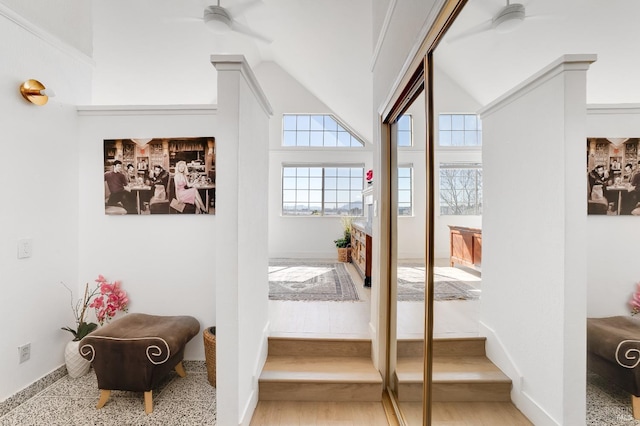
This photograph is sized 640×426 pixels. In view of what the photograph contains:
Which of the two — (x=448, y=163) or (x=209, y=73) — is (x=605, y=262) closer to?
(x=448, y=163)

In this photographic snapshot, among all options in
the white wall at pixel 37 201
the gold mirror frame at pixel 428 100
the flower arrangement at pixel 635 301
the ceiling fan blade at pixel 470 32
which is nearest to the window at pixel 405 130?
the gold mirror frame at pixel 428 100

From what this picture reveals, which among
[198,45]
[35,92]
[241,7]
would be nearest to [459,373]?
[35,92]

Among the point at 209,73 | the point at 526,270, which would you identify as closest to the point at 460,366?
the point at 526,270

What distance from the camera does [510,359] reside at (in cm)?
78

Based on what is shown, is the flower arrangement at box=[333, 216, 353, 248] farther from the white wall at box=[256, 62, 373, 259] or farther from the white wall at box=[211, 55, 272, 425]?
the white wall at box=[211, 55, 272, 425]

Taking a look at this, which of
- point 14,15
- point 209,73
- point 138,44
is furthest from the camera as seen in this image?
point 209,73

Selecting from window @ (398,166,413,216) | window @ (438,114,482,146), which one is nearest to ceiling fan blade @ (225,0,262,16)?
window @ (398,166,413,216)

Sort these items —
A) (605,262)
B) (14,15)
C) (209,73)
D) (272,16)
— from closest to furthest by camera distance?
(605,262) < (14,15) < (272,16) < (209,73)

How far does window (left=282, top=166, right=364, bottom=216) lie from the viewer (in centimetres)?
650

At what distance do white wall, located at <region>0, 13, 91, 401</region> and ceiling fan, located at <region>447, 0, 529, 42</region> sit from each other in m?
2.66

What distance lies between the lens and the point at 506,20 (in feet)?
2.43

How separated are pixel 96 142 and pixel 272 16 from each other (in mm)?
2744

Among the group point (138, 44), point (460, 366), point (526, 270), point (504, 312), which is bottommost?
point (460, 366)

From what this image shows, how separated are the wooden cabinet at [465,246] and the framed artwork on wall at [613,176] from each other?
52 cm
